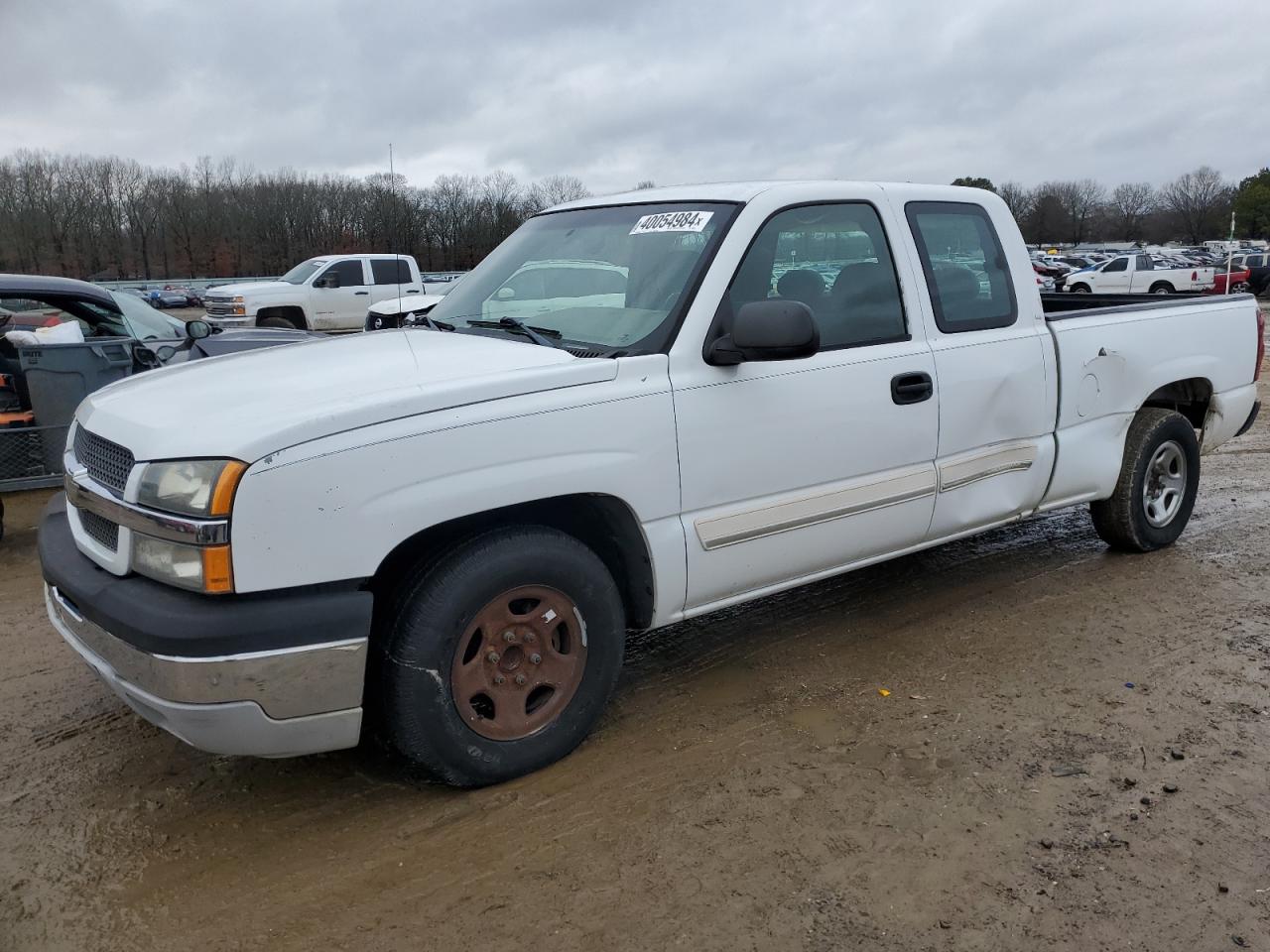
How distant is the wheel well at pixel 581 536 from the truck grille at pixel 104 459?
31.3 inches

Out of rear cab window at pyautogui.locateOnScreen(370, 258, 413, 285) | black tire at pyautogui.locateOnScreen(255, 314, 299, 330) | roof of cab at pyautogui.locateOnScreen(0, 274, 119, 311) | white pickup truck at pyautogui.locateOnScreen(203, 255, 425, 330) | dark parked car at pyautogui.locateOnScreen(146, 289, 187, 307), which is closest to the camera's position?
roof of cab at pyautogui.locateOnScreen(0, 274, 119, 311)

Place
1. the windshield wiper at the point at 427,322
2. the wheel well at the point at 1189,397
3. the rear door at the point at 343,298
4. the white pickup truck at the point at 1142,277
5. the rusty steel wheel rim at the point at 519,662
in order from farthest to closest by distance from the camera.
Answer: the white pickup truck at the point at 1142,277
the rear door at the point at 343,298
the wheel well at the point at 1189,397
the windshield wiper at the point at 427,322
the rusty steel wheel rim at the point at 519,662

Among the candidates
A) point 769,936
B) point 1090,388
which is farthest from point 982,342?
point 769,936

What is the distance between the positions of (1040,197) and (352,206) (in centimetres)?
8451

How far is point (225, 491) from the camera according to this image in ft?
8.69

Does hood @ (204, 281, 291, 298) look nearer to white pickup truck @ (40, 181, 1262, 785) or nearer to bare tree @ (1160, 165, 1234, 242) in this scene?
white pickup truck @ (40, 181, 1262, 785)

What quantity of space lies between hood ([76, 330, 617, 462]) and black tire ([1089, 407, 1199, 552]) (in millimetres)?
3394

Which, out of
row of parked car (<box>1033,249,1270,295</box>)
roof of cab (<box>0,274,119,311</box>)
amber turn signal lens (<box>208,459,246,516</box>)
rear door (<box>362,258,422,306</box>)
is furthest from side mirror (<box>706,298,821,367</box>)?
row of parked car (<box>1033,249,1270,295</box>)

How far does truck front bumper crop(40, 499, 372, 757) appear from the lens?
2.68m

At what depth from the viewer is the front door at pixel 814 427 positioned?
3.53 m

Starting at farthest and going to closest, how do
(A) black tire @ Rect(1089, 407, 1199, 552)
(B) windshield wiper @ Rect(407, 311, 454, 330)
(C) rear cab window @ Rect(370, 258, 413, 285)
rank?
1. (C) rear cab window @ Rect(370, 258, 413, 285)
2. (A) black tire @ Rect(1089, 407, 1199, 552)
3. (B) windshield wiper @ Rect(407, 311, 454, 330)

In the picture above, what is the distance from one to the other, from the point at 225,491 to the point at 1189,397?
5188 mm

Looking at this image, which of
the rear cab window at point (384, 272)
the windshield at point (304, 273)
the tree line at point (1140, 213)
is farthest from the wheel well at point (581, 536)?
the tree line at point (1140, 213)

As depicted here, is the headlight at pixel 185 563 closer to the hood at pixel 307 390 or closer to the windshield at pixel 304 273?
the hood at pixel 307 390
